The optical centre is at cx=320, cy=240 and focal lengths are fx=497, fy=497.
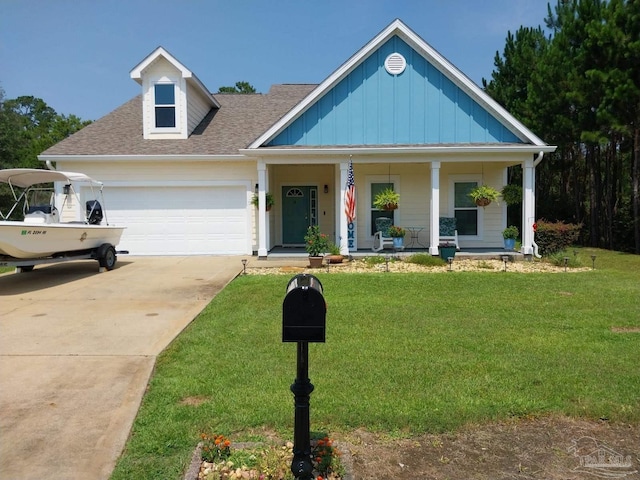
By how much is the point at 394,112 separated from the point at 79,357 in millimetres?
10877

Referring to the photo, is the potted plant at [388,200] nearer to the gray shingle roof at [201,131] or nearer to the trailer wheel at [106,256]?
the gray shingle roof at [201,131]

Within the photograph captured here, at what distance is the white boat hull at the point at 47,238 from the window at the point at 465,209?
10.2 m

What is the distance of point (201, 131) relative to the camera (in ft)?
55.3

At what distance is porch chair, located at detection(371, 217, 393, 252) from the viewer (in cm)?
1470

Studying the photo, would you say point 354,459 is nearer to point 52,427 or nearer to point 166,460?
point 166,460

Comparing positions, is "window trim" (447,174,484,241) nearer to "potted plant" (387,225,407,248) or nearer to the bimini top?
"potted plant" (387,225,407,248)

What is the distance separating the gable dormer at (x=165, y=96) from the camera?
15797 mm

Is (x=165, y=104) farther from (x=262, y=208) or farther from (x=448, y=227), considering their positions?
(x=448, y=227)

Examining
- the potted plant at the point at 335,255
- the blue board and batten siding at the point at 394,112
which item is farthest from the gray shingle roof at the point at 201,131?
the potted plant at the point at 335,255

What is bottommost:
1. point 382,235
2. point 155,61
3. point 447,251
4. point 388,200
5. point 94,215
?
point 447,251

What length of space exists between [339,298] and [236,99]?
13767mm

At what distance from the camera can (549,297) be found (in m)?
8.62

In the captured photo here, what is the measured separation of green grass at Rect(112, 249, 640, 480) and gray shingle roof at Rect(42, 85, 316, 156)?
8322 millimetres

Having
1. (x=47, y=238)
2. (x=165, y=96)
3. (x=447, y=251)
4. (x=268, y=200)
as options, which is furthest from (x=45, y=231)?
(x=447, y=251)
